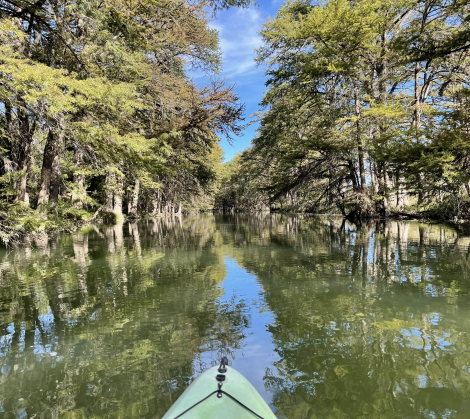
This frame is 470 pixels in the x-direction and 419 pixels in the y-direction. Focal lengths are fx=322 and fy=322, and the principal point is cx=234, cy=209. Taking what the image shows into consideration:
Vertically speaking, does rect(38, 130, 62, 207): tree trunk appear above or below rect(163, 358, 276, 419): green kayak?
above

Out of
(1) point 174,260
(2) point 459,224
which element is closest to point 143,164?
(1) point 174,260

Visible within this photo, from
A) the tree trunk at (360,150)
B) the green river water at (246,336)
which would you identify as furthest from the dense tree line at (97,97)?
the tree trunk at (360,150)

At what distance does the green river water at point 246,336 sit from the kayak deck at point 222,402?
1.63ft

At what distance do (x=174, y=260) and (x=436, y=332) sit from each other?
6.46 m

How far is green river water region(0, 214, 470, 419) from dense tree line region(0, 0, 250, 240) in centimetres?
371

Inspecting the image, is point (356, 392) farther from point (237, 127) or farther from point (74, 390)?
point (237, 127)

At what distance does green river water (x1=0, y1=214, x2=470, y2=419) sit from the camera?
2764 mm

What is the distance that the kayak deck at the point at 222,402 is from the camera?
2152 mm

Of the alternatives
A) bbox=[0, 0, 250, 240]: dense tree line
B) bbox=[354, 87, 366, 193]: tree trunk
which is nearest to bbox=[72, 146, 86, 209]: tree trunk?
bbox=[0, 0, 250, 240]: dense tree line

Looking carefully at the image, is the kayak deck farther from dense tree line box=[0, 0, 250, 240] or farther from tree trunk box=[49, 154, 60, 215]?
tree trunk box=[49, 154, 60, 215]

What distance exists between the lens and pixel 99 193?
25.1 meters

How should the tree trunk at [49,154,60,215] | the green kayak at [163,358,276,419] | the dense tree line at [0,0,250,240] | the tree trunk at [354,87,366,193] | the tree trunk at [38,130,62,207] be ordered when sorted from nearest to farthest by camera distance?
the green kayak at [163,358,276,419], the dense tree line at [0,0,250,240], the tree trunk at [38,130,62,207], the tree trunk at [49,154,60,215], the tree trunk at [354,87,366,193]

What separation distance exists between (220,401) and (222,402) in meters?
0.02

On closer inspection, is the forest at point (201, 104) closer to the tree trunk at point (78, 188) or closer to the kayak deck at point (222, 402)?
the tree trunk at point (78, 188)
